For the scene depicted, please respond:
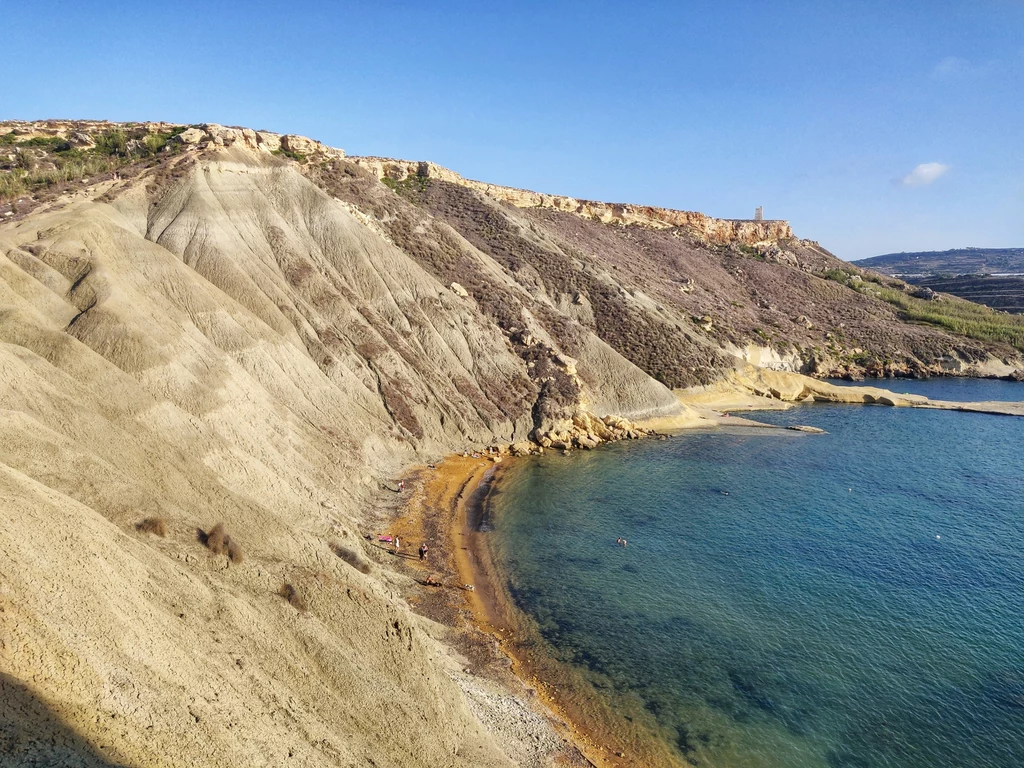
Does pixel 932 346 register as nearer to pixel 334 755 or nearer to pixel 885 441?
pixel 885 441

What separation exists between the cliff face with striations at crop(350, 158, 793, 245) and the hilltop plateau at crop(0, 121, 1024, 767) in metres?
0.86

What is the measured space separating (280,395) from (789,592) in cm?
3220

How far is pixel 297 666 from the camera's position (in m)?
18.0

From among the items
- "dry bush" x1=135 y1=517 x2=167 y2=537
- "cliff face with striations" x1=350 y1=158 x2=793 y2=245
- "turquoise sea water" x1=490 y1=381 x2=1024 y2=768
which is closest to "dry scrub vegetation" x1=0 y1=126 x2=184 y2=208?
"cliff face with striations" x1=350 y1=158 x2=793 y2=245

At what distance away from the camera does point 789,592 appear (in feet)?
98.6

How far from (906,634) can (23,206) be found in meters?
66.9

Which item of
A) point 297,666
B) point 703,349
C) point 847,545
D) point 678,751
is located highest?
point 703,349

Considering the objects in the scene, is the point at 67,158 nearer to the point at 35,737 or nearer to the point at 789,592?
the point at 35,737

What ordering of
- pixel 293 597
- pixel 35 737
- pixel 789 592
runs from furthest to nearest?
pixel 789 592 < pixel 293 597 < pixel 35 737

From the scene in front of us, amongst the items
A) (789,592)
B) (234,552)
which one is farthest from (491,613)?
(789,592)

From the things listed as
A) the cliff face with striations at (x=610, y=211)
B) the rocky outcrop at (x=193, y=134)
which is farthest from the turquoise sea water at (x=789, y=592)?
the cliff face with striations at (x=610, y=211)

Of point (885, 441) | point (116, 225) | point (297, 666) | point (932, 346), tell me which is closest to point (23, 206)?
point (116, 225)

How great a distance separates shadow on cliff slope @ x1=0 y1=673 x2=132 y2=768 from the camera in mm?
10719

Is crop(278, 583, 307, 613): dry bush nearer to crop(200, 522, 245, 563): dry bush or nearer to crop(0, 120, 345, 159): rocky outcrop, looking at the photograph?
crop(200, 522, 245, 563): dry bush
